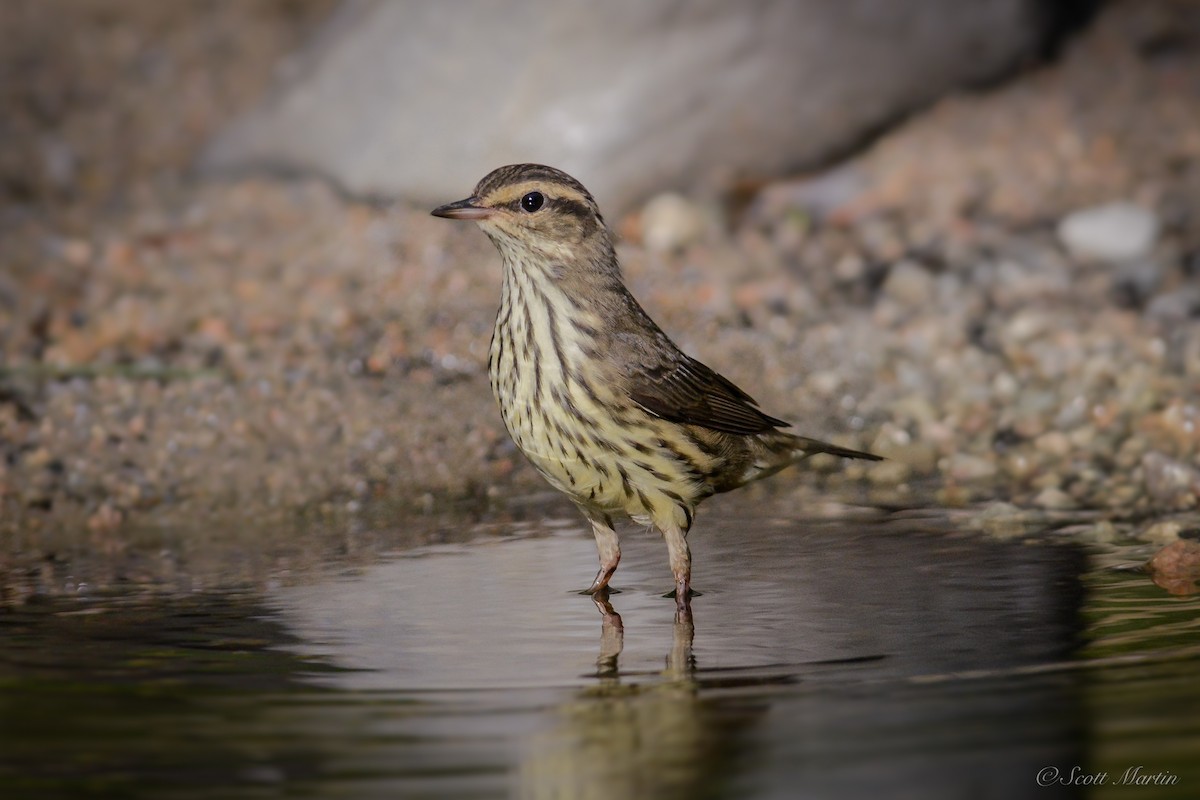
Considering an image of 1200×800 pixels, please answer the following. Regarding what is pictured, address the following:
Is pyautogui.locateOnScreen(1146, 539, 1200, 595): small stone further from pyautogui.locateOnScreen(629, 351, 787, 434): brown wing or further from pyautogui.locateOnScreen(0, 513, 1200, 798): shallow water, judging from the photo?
pyautogui.locateOnScreen(629, 351, 787, 434): brown wing

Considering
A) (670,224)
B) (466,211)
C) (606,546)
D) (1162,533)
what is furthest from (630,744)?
(670,224)

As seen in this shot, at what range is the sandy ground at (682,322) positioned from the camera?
704 centimetres

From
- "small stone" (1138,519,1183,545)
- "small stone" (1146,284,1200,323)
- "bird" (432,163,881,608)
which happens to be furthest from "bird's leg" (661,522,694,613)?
"small stone" (1146,284,1200,323)

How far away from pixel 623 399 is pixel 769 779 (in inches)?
88.4

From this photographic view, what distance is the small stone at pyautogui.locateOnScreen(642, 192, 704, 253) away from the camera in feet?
31.2

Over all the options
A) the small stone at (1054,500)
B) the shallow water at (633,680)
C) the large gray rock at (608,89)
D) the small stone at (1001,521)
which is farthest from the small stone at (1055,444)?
the large gray rock at (608,89)

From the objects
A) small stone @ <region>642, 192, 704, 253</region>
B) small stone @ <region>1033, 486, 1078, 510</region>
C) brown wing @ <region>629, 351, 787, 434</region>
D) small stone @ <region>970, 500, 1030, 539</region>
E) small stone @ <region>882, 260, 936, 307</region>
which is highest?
small stone @ <region>642, 192, 704, 253</region>

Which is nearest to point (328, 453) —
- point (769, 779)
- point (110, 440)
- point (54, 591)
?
point (110, 440)

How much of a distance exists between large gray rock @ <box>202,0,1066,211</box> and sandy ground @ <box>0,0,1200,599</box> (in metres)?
0.24

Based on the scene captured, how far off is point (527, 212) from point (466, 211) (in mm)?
218

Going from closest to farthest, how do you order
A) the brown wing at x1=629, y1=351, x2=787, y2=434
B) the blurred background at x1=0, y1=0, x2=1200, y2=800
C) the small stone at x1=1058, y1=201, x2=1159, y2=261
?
1. the blurred background at x1=0, y1=0, x2=1200, y2=800
2. the brown wing at x1=629, y1=351, x2=787, y2=434
3. the small stone at x1=1058, y1=201, x2=1159, y2=261

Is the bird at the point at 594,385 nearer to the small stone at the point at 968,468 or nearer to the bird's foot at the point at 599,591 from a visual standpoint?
the bird's foot at the point at 599,591

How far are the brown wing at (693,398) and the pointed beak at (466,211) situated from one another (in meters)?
0.78

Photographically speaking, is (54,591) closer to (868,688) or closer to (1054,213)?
(868,688)
